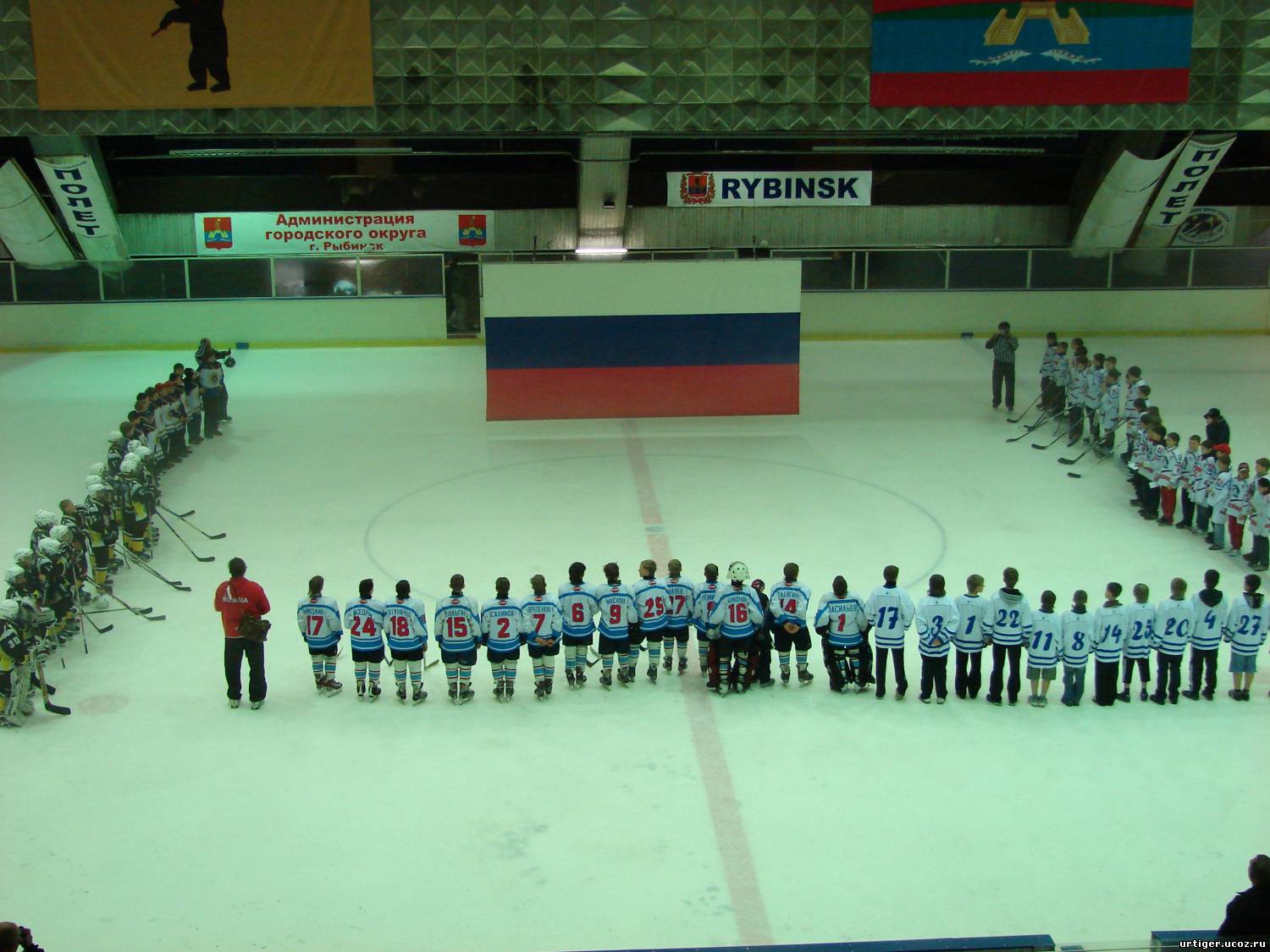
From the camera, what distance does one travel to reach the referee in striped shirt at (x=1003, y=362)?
18.7m

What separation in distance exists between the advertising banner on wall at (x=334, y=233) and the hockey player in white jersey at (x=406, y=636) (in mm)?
15835

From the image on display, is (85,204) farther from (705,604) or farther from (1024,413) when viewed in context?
(705,604)

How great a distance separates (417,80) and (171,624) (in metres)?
9.18

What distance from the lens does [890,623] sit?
388 inches

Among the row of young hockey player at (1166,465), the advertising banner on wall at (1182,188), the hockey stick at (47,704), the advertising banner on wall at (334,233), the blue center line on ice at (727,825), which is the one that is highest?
the advertising banner on wall at (1182,188)

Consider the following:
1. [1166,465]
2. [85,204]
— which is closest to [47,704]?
[1166,465]

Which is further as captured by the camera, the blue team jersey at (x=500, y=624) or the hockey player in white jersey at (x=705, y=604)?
the hockey player in white jersey at (x=705, y=604)

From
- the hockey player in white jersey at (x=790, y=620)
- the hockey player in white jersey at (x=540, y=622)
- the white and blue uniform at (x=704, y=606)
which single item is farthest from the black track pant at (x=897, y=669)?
the hockey player in white jersey at (x=540, y=622)

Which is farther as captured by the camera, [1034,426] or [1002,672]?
[1034,426]

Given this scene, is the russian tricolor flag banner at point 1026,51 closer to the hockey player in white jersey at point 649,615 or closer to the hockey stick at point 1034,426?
the hockey stick at point 1034,426

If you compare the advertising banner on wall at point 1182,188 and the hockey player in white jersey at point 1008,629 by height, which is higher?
the advertising banner on wall at point 1182,188

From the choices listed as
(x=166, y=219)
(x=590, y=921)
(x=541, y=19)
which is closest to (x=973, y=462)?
(x=541, y=19)

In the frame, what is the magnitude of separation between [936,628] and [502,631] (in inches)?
122

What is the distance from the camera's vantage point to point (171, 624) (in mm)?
11539
